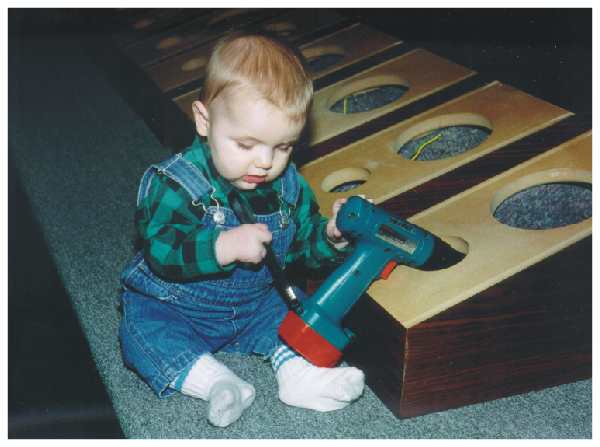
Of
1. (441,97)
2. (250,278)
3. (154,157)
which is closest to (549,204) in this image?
(441,97)

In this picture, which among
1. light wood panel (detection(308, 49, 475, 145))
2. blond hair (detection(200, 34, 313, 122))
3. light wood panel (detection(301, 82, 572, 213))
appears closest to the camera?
blond hair (detection(200, 34, 313, 122))

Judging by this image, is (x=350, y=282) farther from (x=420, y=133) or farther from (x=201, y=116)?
(x=420, y=133)

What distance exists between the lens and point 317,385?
35.5 inches

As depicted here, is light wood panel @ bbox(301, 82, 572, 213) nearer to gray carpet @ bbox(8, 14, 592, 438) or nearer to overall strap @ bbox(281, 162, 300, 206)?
overall strap @ bbox(281, 162, 300, 206)

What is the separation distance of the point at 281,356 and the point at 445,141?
56cm

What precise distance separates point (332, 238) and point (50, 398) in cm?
52

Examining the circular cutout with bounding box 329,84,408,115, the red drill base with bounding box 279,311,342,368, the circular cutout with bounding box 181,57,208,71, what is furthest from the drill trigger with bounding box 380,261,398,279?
the circular cutout with bounding box 181,57,208,71

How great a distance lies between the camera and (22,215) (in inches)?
62.1

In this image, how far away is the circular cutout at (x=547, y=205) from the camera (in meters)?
1.07

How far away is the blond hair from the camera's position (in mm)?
795

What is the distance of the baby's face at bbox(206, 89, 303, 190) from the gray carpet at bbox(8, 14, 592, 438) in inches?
12.7

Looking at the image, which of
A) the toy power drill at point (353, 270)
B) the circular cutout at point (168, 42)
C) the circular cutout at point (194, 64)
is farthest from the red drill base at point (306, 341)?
the circular cutout at point (168, 42)

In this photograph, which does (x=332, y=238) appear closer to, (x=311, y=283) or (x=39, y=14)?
(x=311, y=283)
